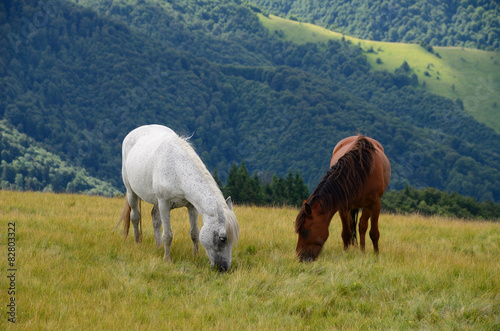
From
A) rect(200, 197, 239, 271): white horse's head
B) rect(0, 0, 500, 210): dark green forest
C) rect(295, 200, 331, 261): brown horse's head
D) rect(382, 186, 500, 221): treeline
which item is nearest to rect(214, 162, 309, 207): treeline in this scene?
rect(382, 186, 500, 221): treeline

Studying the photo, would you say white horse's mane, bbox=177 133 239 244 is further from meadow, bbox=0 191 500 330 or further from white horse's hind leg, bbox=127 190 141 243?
white horse's hind leg, bbox=127 190 141 243

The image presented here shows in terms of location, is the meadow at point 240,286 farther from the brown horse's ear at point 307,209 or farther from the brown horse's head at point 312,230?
the brown horse's ear at point 307,209

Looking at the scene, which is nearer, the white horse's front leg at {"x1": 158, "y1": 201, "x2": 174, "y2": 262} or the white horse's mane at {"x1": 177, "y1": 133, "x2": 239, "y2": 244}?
the white horse's mane at {"x1": 177, "y1": 133, "x2": 239, "y2": 244}

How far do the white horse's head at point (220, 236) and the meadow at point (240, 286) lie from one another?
0.25m

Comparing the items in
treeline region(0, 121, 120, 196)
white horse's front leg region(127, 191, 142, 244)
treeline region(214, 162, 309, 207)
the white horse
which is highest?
the white horse

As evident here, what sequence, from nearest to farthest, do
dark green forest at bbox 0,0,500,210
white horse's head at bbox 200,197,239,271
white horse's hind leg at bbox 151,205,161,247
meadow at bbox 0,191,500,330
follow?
meadow at bbox 0,191,500,330, white horse's head at bbox 200,197,239,271, white horse's hind leg at bbox 151,205,161,247, dark green forest at bbox 0,0,500,210

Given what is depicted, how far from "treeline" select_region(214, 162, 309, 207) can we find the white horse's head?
103ft

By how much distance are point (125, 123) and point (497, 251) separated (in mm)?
169510

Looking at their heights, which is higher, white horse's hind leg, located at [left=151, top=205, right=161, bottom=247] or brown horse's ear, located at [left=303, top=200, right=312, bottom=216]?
brown horse's ear, located at [left=303, top=200, right=312, bottom=216]

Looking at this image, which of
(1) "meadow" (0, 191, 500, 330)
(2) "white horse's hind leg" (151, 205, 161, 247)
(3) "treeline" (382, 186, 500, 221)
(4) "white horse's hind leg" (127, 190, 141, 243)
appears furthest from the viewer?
(3) "treeline" (382, 186, 500, 221)

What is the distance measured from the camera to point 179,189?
718 cm

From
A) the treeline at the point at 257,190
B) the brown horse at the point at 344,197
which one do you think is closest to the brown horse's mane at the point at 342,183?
the brown horse at the point at 344,197

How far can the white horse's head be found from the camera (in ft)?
21.7

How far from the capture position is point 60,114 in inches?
6737
